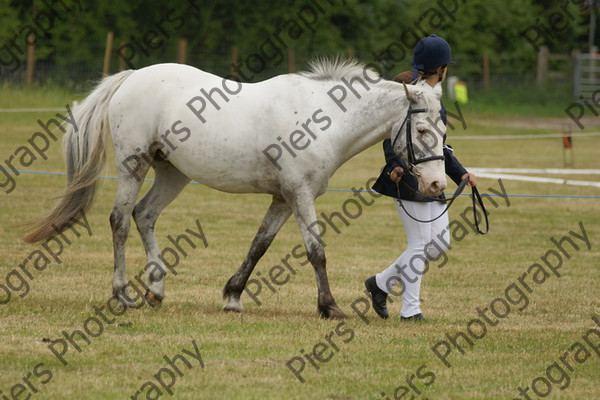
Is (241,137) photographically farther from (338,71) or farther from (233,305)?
(233,305)

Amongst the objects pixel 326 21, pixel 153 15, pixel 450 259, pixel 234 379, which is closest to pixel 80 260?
pixel 450 259

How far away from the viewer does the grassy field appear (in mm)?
5000

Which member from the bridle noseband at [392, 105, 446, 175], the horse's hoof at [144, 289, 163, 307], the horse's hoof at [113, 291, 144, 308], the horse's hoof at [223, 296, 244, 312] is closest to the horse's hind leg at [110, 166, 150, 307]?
the horse's hoof at [113, 291, 144, 308]

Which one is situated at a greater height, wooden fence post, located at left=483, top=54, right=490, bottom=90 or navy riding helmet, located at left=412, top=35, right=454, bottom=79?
navy riding helmet, located at left=412, top=35, right=454, bottom=79

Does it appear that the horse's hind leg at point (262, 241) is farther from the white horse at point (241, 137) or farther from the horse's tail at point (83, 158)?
the horse's tail at point (83, 158)

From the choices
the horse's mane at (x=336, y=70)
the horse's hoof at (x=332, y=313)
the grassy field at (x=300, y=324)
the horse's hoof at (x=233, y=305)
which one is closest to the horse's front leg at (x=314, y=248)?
the horse's hoof at (x=332, y=313)

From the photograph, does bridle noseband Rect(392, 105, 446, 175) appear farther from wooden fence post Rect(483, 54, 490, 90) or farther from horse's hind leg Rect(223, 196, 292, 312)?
wooden fence post Rect(483, 54, 490, 90)

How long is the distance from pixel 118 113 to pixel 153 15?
90.3ft

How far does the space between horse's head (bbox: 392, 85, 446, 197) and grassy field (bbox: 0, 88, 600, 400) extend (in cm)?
103

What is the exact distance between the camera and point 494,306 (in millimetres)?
7516

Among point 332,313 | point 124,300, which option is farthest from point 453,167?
point 124,300

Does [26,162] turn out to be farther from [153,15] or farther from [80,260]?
[153,15]

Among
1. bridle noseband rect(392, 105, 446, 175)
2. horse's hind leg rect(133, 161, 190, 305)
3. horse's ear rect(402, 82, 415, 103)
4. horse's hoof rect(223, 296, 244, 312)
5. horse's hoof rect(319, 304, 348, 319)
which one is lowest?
horse's hoof rect(223, 296, 244, 312)

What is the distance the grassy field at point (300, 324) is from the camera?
5.00 m
